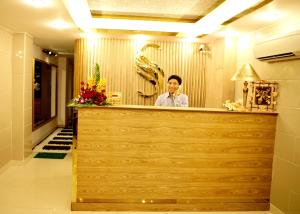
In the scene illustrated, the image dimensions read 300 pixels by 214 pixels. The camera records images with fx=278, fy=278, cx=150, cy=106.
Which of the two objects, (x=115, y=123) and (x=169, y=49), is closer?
(x=115, y=123)

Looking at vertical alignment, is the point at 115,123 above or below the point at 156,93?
below

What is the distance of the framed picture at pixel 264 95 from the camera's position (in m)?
3.61

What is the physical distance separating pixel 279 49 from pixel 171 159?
1871 millimetres

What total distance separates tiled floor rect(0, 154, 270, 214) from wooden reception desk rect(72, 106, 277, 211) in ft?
1.46

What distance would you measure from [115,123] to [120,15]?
79.8 inches

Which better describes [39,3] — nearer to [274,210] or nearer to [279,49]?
[279,49]

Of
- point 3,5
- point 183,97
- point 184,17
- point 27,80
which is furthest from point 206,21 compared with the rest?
point 27,80

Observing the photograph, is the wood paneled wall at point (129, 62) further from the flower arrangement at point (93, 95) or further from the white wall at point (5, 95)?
the flower arrangement at point (93, 95)

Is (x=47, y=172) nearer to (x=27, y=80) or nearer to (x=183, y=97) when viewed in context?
(x=27, y=80)

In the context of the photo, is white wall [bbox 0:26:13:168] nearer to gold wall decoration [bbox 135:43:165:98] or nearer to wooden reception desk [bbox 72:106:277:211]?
wooden reception desk [bbox 72:106:277:211]

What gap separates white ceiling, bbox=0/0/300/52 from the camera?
10.4 ft

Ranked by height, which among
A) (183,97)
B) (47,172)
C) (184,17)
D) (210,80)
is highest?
(184,17)

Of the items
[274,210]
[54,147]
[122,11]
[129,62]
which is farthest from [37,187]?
[274,210]

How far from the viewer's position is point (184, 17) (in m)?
4.54
